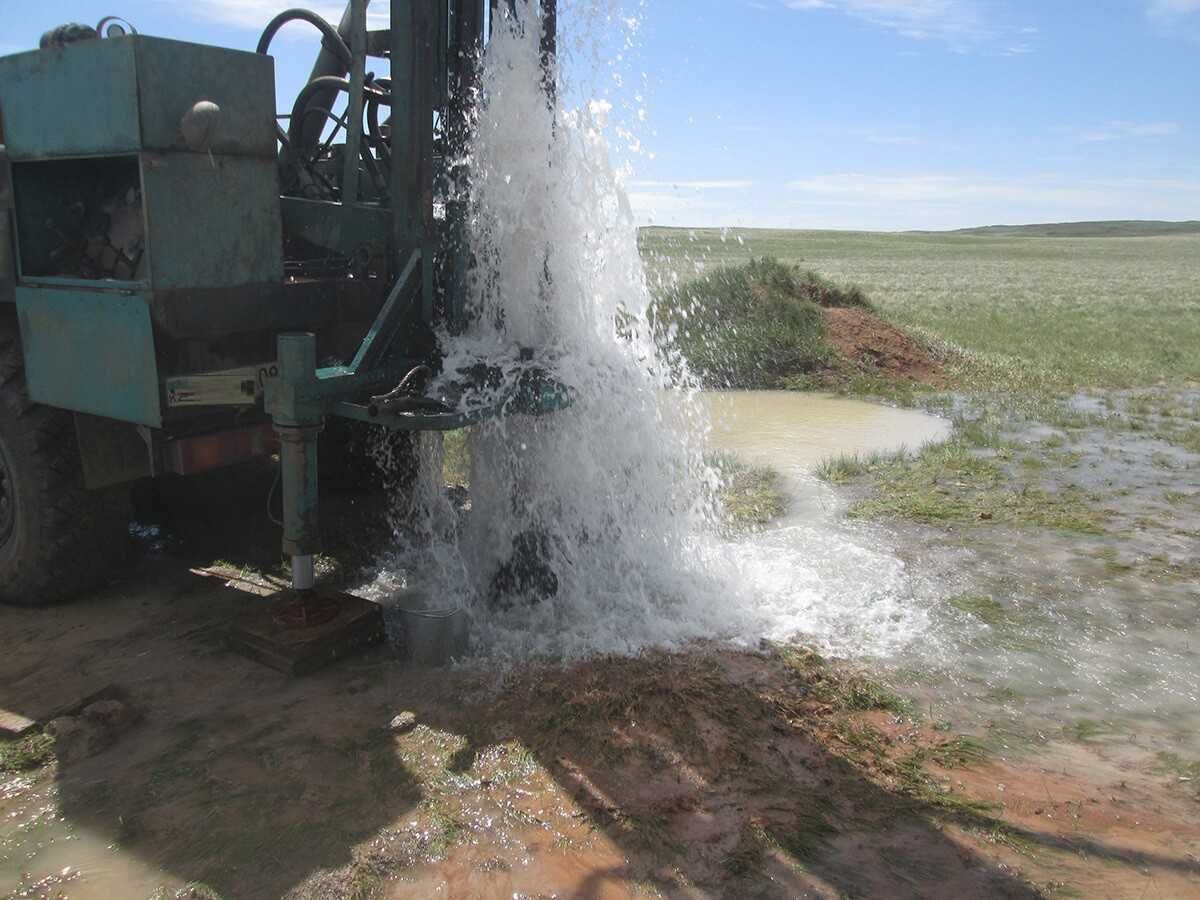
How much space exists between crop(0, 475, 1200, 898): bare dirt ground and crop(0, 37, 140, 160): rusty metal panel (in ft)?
7.36

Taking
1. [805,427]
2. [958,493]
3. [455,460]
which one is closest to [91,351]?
[455,460]

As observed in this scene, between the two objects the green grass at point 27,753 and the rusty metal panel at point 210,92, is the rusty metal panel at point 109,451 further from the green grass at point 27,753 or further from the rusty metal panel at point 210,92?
the rusty metal panel at point 210,92

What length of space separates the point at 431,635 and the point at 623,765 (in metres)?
1.14

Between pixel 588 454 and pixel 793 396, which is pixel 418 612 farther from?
pixel 793 396

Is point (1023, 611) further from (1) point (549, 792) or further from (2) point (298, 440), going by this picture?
(2) point (298, 440)

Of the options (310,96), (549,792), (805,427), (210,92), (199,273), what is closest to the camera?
(549,792)

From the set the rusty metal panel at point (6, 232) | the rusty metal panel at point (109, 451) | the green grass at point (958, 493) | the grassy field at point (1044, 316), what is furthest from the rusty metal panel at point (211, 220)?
the green grass at point (958, 493)

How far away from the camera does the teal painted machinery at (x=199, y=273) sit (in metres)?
3.86

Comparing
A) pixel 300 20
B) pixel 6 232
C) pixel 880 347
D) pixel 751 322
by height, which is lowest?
pixel 880 347

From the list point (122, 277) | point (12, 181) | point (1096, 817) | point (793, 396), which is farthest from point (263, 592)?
point (793, 396)

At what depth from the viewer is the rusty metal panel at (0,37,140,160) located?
3711mm

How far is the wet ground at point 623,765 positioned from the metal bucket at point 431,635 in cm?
10

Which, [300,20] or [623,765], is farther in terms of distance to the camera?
[300,20]

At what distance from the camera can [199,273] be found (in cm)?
400
